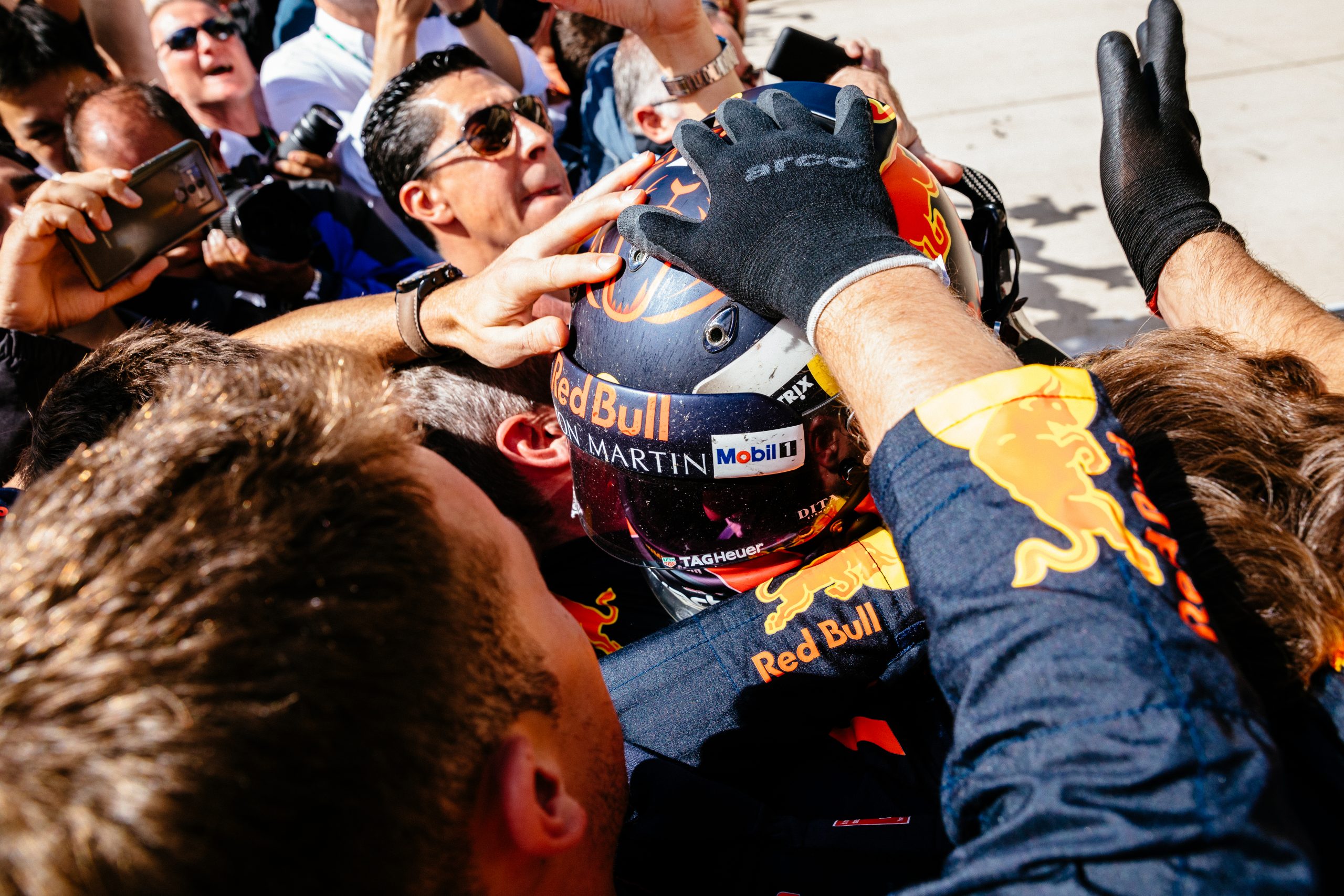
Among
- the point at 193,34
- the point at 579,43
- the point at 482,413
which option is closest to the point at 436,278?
the point at 482,413

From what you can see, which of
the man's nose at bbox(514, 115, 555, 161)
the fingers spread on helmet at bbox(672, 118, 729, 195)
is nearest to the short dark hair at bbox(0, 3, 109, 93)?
the man's nose at bbox(514, 115, 555, 161)

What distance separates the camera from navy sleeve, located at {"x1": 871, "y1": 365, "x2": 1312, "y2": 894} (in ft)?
2.67

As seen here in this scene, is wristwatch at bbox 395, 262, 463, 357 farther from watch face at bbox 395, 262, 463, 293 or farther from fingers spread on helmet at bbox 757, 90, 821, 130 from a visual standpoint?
fingers spread on helmet at bbox 757, 90, 821, 130

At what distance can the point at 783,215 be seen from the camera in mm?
1345

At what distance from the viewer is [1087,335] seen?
425 centimetres

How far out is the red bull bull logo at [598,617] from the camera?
2.22m

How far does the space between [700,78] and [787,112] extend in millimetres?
1310

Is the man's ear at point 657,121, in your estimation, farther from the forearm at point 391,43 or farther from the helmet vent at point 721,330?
the helmet vent at point 721,330

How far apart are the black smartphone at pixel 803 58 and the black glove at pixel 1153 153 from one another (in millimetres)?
1020

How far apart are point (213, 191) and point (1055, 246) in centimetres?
438

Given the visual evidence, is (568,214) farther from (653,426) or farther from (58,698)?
(58,698)

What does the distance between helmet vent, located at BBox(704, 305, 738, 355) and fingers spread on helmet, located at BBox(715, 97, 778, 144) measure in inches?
12.4

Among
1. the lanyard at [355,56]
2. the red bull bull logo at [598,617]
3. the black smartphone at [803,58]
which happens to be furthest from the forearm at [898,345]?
the lanyard at [355,56]

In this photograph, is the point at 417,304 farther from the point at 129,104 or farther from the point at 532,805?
the point at 129,104
